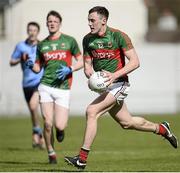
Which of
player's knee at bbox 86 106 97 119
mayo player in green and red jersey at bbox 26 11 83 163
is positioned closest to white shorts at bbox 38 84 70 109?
mayo player in green and red jersey at bbox 26 11 83 163

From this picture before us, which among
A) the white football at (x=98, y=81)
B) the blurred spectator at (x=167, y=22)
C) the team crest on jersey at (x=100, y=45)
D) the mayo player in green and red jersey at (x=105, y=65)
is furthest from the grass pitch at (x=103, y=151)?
the blurred spectator at (x=167, y=22)

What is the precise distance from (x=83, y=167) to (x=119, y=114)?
1.03 metres

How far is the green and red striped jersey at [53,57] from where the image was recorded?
15.9 m

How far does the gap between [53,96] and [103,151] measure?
3.52m

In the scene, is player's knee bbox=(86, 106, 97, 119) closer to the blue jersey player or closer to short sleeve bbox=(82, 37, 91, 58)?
short sleeve bbox=(82, 37, 91, 58)

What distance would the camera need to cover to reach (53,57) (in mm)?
15953

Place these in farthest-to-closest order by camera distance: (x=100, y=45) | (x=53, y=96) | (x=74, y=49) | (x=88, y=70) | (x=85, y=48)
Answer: (x=74, y=49) < (x=53, y=96) < (x=88, y=70) < (x=85, y=48) < (x=100, y=45)

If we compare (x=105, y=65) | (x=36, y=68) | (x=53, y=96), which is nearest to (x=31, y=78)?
(x=36, y=68)

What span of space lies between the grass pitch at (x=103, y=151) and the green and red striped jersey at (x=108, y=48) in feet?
5.18

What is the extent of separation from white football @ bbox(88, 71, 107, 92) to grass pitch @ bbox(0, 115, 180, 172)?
133cm

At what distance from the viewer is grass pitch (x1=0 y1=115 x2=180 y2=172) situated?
1461cm

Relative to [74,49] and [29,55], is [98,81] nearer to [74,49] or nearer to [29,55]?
[74,49]

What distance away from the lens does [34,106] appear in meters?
20.0

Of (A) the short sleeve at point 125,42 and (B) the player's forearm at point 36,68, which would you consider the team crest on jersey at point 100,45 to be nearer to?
(A) the short sleeve at point 125,42
